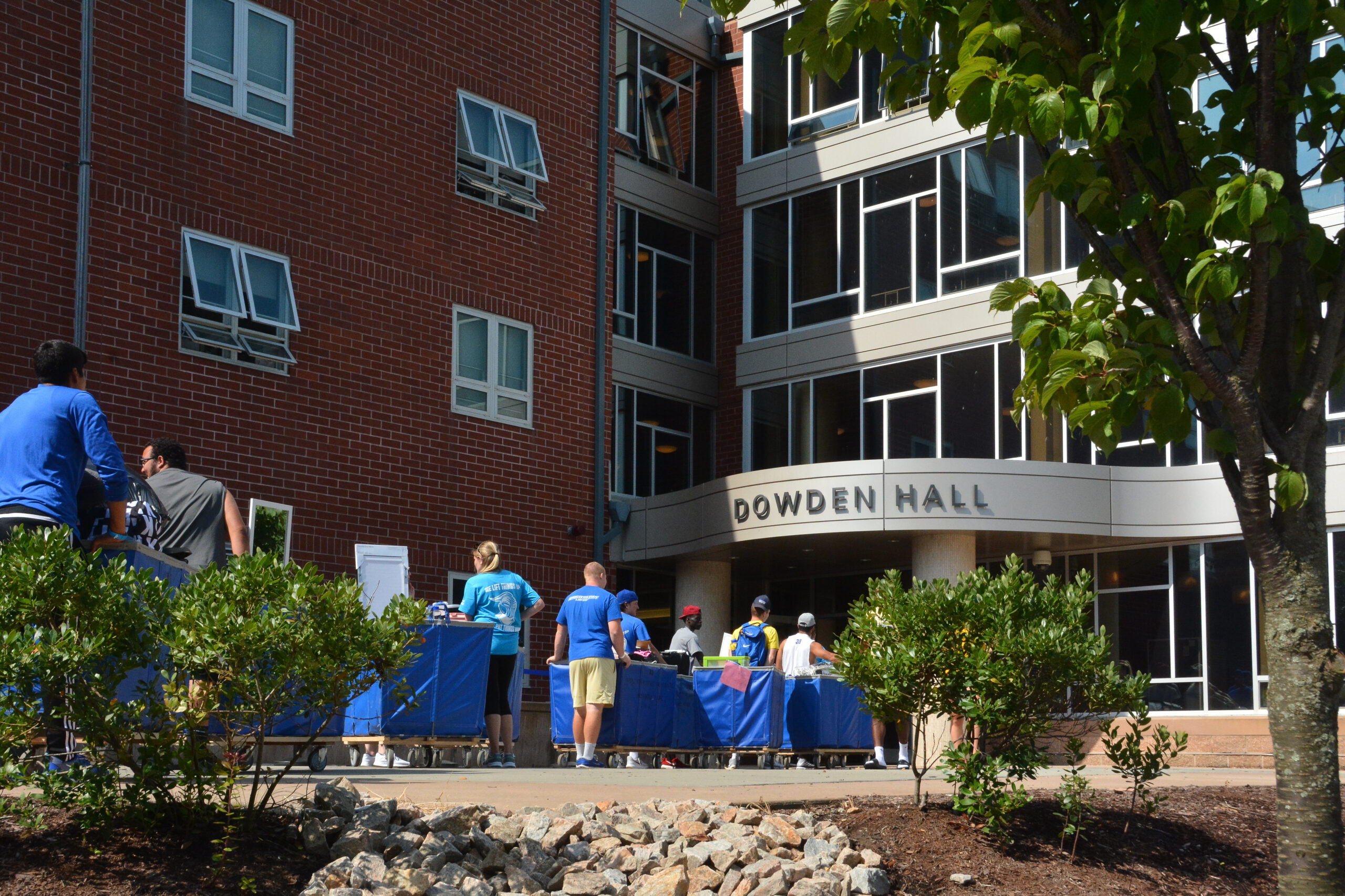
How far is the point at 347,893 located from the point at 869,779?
228 inches

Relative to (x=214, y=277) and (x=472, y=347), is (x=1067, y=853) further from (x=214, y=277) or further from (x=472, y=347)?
(x=472, y=347)

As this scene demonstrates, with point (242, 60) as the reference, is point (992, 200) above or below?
above

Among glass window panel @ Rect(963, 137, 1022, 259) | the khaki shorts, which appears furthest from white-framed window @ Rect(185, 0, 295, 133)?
glass window panel @ Rect(963, 137, 1022, 259)

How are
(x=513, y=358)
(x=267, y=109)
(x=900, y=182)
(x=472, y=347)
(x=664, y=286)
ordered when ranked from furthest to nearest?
(x=664, y=286) → (x=900, y=182) → (x=513, y=358) → (x=472, y=347) → (x=267, y=109)

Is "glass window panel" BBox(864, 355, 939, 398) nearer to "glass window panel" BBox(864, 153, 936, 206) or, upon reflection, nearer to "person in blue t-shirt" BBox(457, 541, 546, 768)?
"glass window panel" BBox(864, 153, 936, 206)

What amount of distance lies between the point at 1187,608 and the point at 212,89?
15025 millimetres

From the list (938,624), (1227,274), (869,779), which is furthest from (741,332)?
(1227,274)

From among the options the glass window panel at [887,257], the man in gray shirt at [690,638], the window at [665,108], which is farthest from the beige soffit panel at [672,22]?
the man in gray shirt at [690,638]

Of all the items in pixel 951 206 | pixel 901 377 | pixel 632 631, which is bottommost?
pixel 632 631

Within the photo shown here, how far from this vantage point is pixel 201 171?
16719mm

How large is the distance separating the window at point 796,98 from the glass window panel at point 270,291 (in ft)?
37.0

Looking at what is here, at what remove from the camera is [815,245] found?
26.1 m

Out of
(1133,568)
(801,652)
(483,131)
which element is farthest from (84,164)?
(1133,568)

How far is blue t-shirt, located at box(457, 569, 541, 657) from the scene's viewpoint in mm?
12883
